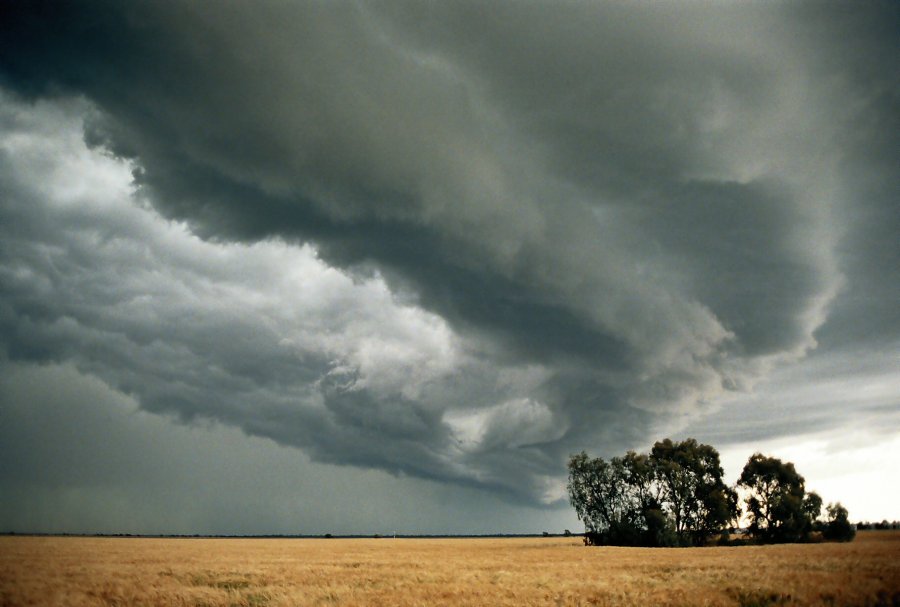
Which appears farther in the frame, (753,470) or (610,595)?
(753,470)

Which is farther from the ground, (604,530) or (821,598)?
(821,598)

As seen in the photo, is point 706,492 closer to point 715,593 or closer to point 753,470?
point 753,470

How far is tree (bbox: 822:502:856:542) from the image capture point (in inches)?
3108

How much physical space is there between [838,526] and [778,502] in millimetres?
9318

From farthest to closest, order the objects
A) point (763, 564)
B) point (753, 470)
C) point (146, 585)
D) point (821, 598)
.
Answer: point (753, 470) < point (763, 564) < point (146, 585) < point (821, 598)

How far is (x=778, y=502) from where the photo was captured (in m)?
82.6

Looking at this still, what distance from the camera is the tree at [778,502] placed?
265 ft

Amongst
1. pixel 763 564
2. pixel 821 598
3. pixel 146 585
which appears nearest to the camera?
pixel 821 598

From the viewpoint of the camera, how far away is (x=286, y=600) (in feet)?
71.6

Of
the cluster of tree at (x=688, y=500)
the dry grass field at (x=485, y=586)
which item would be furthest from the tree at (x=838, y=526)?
the dry grass field at (x=485, y=586)

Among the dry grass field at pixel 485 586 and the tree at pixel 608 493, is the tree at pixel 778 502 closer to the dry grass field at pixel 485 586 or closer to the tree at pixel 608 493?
the tree at pixel 608 493

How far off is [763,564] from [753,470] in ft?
219

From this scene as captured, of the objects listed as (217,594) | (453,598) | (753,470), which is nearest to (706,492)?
(753,470)

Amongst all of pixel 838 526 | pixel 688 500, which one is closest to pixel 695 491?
pixel 688 500
